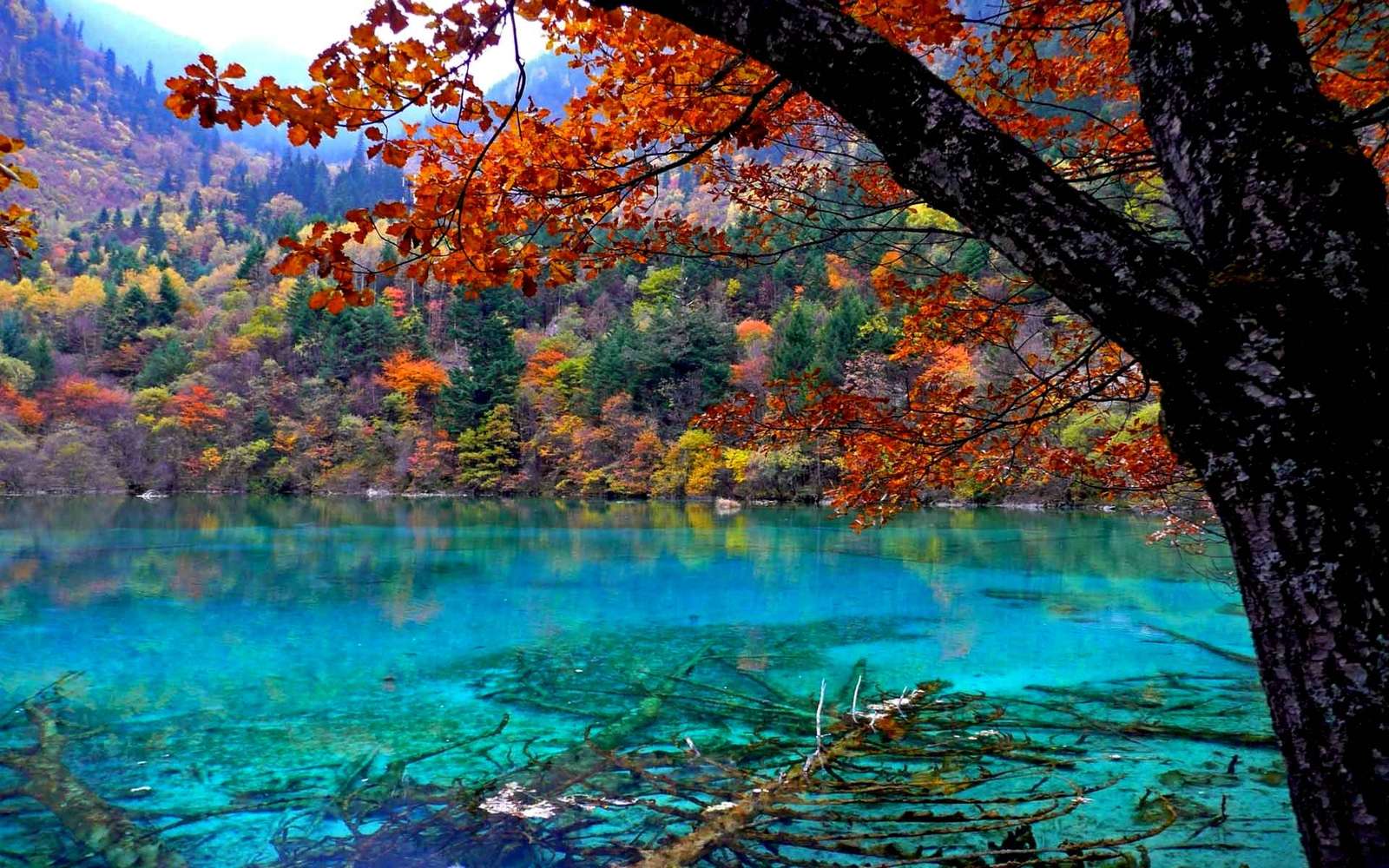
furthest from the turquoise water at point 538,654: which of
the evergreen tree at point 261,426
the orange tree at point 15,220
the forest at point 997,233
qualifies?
the evergreen tree at point 261,426

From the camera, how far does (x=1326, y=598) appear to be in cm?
117

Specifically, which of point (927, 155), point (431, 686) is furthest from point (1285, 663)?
point (431, 686)

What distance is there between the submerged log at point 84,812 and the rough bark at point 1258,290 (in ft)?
15.2

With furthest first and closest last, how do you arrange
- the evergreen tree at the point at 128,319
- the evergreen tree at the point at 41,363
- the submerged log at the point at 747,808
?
1. the evergreen tree at the point at 128,319
2. the evergreen tree at the point at 41,363
3. the submerged log at the point at 747,808

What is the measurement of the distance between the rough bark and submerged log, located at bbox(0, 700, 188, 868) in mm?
4639

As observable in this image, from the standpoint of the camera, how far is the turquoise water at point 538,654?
4629 millimetres

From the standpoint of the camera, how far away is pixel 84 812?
4.35m

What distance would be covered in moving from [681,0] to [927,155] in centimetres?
57

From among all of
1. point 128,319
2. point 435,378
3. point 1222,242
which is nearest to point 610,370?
point 435,378

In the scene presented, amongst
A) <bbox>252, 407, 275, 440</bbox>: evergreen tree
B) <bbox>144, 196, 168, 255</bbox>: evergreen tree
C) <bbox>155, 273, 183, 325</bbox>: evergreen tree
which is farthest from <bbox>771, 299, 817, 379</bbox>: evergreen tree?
<bbox>144, 196, 168, 255</bbox>: evergreen tree

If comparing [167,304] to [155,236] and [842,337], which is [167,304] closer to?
[155,236]

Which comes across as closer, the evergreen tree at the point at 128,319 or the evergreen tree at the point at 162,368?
the evergreen tree at the point at 162,368

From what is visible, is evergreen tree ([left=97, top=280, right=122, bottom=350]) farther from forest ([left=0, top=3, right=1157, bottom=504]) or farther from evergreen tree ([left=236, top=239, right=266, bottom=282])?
evergreen tree ([left=236, top=239, right=266, bottom=282])

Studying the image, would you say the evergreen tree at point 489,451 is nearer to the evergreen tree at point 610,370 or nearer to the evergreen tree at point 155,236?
the evergreen tree at point 610,370
